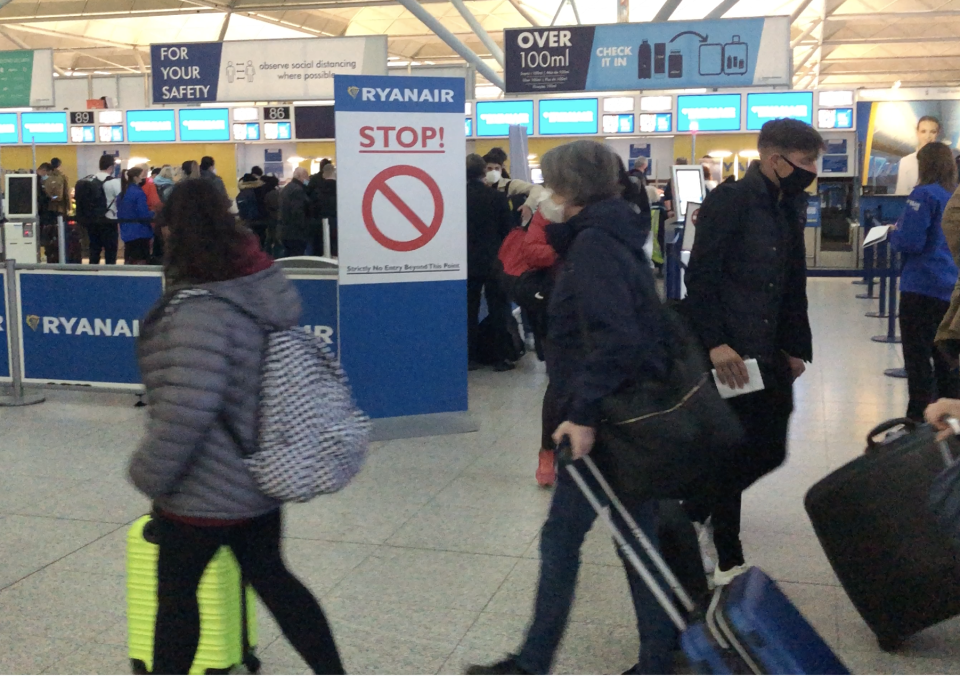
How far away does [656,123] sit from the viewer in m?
16.4

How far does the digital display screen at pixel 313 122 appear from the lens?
61.0 feet

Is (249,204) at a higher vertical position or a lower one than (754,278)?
higher

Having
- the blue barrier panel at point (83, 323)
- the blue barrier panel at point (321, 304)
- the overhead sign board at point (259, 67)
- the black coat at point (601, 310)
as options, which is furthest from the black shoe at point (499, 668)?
the overhead sign board at point (259, 67)

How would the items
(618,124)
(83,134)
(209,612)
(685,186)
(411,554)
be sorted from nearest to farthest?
1. (209,612)
2. (411,554)
3. (685,186)
4. (618,124)
5. (83,134)

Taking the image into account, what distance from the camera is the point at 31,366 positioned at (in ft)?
22.8

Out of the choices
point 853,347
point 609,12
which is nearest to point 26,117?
point 609,12

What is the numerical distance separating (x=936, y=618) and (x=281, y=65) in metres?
12.3

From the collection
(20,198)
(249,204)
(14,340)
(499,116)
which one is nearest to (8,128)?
(20,198)

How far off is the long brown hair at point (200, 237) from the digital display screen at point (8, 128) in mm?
20823

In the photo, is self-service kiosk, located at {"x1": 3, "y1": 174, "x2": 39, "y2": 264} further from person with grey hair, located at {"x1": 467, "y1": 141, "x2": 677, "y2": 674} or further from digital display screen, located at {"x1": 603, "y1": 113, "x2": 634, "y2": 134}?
person with grey hair, located at {"x1": 467, "y1": 141, "x2": 677, "y2": 674}

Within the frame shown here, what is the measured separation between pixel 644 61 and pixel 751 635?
34.9 ft

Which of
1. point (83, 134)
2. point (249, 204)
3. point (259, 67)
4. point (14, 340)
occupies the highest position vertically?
point (259, 67)

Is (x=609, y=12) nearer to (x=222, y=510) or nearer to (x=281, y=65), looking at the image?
(x=281, y=65)

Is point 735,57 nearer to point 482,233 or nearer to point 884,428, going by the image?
point 482,233
